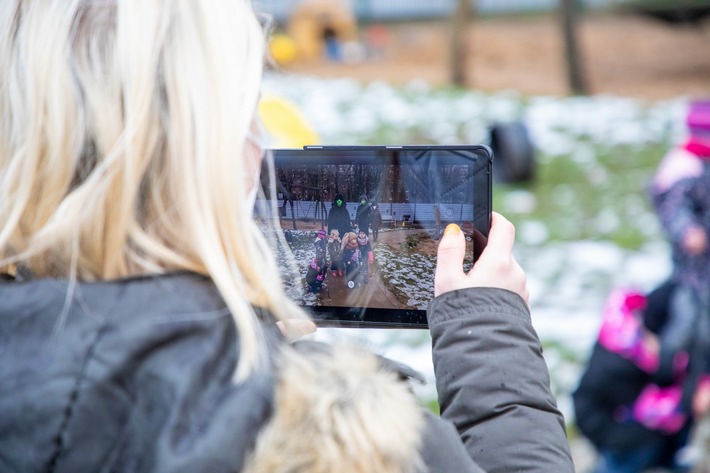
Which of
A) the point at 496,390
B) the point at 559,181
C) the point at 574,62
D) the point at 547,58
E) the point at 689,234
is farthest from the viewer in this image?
the point at 547,58

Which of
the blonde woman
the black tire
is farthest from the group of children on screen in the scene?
the black tire

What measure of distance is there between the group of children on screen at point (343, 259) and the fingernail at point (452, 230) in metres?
0.15

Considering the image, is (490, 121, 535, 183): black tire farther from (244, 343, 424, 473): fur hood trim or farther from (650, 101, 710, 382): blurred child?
(244, 343, 424, 473): fur hood trim

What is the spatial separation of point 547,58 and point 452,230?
16.5 m

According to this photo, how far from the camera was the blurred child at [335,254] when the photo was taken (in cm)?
135

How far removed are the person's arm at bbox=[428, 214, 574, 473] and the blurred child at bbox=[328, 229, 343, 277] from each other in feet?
0.69

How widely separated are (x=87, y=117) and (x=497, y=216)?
637 millimetres

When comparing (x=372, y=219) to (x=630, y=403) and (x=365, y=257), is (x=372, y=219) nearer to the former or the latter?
(x=365, y=257)

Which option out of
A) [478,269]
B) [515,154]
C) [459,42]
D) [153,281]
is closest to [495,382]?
[478,269]

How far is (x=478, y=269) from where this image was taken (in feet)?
4.04

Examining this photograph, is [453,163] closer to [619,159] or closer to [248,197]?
[248,197]

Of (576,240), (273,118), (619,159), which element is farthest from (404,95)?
(273,118)

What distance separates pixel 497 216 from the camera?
1312 mm

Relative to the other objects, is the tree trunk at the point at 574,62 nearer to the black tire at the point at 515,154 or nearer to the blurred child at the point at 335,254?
the black tire at the point at 515,154
